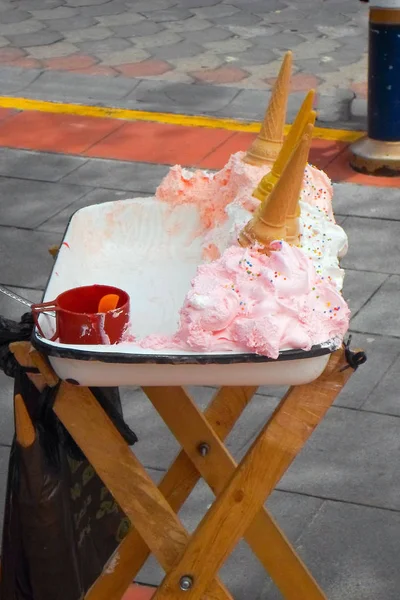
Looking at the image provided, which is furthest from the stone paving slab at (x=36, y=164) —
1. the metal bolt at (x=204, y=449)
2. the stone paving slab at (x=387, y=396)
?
the metal bolt at (x=204, y=449)

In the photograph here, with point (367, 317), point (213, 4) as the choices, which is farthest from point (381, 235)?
point (213, 4)

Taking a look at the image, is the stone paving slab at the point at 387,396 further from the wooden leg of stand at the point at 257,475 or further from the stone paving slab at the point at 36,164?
the stone paving slab at the point at 36,164

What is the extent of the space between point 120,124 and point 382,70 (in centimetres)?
171

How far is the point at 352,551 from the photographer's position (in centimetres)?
304

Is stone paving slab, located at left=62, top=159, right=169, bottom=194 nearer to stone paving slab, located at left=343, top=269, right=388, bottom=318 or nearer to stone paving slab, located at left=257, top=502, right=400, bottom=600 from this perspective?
stone paving slab, located at left=343, top=269, right=388, bottom=318

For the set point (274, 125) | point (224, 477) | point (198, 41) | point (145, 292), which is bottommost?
point (198, 41)

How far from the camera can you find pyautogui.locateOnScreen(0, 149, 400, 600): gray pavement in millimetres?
2994

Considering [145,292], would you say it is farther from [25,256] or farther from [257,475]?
[25,256]

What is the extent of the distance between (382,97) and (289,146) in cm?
336

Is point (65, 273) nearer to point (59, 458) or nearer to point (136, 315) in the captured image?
point (136, 315)

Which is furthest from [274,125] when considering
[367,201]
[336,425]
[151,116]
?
[151,116]

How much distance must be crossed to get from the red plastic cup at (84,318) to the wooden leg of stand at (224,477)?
1.20 feet

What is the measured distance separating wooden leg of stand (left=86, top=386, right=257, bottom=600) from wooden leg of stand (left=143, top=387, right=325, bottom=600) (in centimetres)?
10

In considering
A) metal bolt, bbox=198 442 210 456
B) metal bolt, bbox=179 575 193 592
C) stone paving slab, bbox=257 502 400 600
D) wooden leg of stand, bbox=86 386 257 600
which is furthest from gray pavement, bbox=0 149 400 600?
Answer: metal bolt, bbox=179 575 193 592
